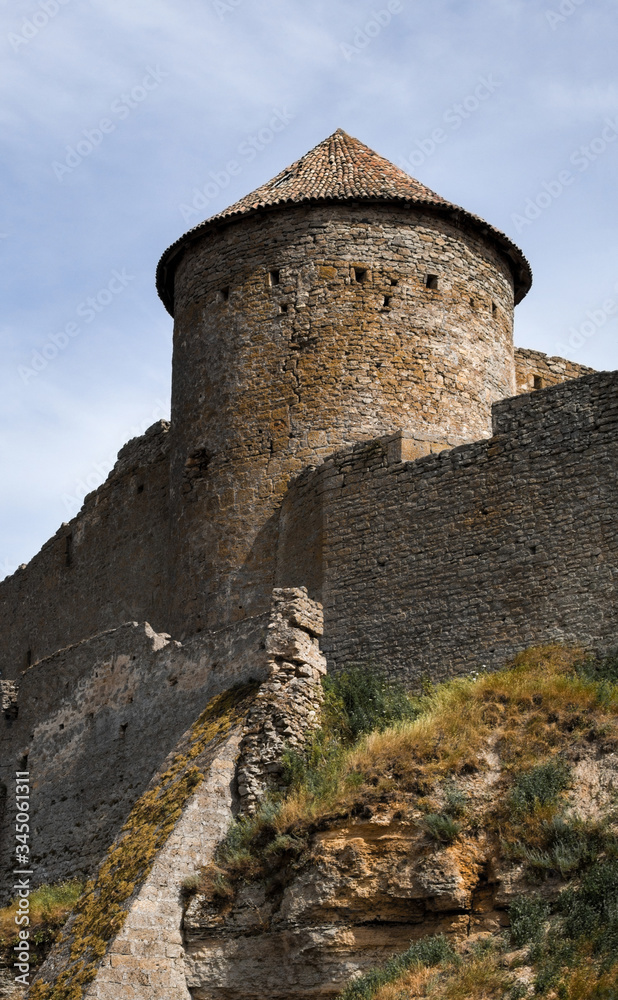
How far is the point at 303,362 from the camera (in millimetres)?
20641

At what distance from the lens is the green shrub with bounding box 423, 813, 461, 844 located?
13602 millimetres

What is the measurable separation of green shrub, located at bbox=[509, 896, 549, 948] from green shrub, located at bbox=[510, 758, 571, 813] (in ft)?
2.95

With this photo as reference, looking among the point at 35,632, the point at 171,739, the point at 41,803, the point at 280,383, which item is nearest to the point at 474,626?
the point at 171,739

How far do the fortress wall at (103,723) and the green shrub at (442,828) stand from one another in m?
3.63

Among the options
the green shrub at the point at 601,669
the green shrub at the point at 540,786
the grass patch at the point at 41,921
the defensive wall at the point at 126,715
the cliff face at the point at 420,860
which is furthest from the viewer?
the grass patch at the point at 41,921

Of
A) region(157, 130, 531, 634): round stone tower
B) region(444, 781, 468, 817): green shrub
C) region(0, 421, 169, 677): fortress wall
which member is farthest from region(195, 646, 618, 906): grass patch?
region(0, 421, 169, 677): fortress wall

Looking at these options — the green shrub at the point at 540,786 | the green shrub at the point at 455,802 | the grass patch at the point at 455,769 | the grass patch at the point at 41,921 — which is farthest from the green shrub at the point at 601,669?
the grass patch at the point at 41,921

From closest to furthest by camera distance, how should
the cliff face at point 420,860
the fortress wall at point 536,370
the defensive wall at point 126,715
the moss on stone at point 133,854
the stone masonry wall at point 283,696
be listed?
the cliff face at point 420,860
the moss on stone at point 133,854
the stone masonry wall at point 283,696
the defensive wall at point 126,715
the fortress wall at point 536,370

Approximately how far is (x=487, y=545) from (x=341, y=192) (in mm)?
6919

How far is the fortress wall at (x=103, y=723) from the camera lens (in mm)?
17609

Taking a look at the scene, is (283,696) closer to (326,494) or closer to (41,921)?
(326,494)

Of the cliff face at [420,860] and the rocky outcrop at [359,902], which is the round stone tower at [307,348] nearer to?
the cliff face at [420,860]

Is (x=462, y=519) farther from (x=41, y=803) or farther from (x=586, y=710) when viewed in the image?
(x=41, y=803)

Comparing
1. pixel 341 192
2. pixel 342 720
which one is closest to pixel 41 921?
pixel 342 720
